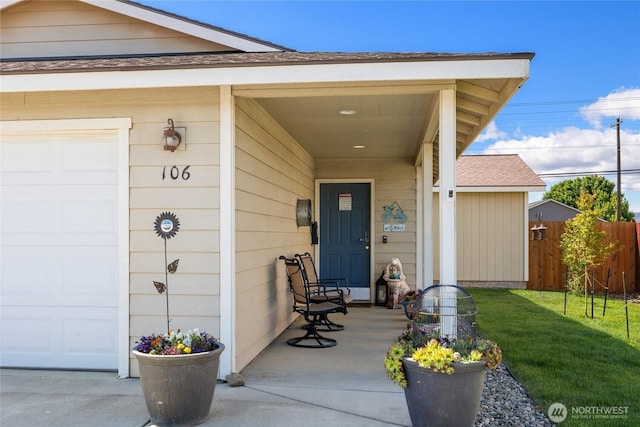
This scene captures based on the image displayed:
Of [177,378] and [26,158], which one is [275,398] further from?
[26,158]

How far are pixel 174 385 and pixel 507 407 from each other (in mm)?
2375

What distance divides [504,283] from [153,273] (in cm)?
916

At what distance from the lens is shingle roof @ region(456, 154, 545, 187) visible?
11531 mm

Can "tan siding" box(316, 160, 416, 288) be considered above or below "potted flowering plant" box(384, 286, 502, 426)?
above

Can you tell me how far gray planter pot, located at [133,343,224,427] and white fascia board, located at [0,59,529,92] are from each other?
204 cm

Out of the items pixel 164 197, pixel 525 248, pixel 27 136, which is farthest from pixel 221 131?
pixel 525 248

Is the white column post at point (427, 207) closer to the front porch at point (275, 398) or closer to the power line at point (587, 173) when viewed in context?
the front porch at point (275, 398)

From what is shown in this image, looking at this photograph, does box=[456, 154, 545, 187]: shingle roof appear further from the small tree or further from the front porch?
the front porch

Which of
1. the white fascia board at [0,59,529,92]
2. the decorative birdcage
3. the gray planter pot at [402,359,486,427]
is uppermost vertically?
the white fascia board at [0,59,529,92]

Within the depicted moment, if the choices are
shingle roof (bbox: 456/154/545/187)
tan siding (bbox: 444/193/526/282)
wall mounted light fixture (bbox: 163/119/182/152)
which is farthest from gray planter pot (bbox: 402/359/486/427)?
shingle roof (bbox: 456/154/545/187)

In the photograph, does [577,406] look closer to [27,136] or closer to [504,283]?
[27,136]

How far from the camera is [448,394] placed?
10.1 ft

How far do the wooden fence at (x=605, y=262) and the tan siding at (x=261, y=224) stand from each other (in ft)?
22.0

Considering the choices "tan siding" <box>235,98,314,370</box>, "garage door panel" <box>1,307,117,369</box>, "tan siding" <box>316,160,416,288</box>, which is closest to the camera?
"garage door panel" <box>1,307,117,369</box>
